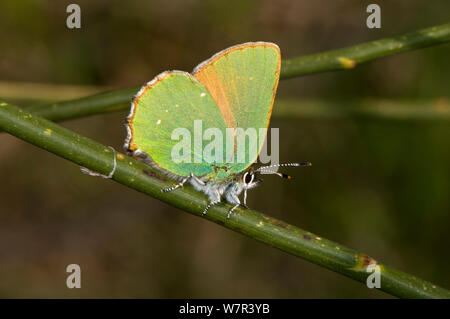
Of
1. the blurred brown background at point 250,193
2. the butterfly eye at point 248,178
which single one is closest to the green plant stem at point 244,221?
the butterfly eye at point 248,178

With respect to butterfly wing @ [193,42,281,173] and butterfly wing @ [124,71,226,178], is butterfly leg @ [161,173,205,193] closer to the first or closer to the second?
butterfly wing @ [124,71,226,178]

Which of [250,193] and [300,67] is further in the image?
[250,193]

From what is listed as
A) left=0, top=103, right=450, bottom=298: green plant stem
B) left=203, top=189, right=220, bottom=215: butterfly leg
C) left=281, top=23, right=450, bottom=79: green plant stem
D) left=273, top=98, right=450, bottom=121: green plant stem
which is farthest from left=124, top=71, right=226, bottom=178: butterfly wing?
left=273, top=98, right=450, bottom=121: green plant stem

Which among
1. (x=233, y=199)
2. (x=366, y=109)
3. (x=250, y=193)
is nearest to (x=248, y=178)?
(x=233, y=199)

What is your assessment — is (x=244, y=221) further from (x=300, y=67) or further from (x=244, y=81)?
(x=300, y=67)

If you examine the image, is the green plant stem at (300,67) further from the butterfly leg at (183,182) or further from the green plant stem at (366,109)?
the green plant stem at (366,109)

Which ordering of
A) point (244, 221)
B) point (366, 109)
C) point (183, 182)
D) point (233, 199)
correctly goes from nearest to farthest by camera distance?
point (244, 221) → point (183, 182) → point (233, 199) → point (366, 109)
